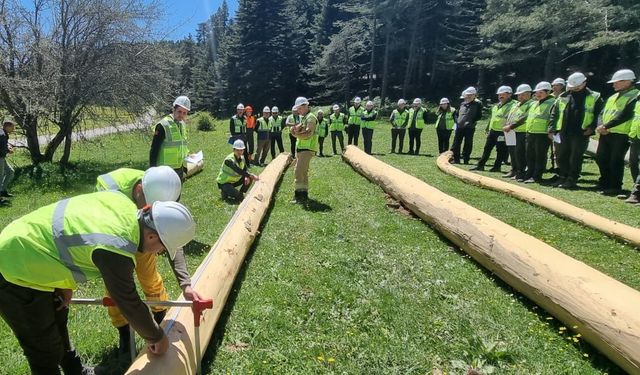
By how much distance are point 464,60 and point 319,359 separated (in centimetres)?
4342

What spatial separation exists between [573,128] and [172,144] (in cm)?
762

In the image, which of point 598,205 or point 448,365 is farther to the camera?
point 598,205

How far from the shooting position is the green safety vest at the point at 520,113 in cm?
1030

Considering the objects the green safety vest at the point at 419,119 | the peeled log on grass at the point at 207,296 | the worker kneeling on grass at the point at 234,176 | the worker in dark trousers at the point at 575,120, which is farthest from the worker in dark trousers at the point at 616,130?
the green safety vest at the point at 419,119

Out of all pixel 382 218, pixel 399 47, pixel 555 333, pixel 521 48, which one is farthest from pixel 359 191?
pixel 399 47

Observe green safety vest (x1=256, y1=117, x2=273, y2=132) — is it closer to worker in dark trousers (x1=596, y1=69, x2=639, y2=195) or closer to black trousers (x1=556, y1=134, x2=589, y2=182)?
black trousers (x1=556, y1=134, x2=589, y2=182)

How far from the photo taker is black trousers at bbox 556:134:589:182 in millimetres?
8984

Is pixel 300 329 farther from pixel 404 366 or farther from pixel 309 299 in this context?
pixel 404 366

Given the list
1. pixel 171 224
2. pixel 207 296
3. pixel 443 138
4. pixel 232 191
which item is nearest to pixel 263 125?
pixel 443 138

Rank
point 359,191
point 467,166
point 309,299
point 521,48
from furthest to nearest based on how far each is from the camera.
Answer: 1. point 521,48
2. point 467,166
3. point 359,191
4. point 309,299

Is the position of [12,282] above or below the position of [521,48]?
below

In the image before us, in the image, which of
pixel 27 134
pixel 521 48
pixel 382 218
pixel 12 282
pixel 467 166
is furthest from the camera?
pixel 521 48

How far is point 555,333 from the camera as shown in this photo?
→ 3.71 m

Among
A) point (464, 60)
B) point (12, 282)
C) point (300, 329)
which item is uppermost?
point (464, 60)
